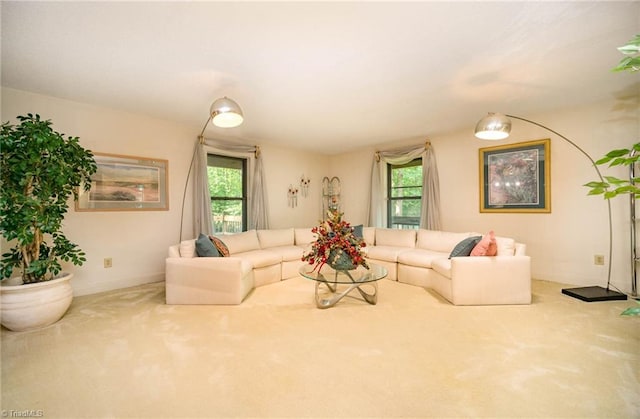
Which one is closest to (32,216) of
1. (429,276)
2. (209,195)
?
(209,195)

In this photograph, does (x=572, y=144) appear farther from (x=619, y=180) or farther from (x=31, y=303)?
(x=31, y=303)

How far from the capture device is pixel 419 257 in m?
3.94

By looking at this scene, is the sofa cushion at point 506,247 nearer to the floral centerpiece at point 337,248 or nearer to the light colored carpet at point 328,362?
the light colored carpet at point 328,362

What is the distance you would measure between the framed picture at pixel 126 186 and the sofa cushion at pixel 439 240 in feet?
13.4

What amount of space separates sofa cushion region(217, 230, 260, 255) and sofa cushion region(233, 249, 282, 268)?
9 cm

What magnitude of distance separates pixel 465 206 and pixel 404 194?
1229mm

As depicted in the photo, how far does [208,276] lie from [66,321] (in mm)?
1322

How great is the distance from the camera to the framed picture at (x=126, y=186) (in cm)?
365

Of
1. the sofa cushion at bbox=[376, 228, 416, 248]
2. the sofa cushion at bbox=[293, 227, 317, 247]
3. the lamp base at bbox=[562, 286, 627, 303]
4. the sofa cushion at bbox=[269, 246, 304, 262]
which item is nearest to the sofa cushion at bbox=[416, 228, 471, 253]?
the sofa cushion at bbox=[376, 228, 416, 248]

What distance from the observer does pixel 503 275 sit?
10.3 ft

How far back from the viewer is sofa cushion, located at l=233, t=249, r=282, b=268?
383 cm

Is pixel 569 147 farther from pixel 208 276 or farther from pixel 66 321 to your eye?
pixel 66 321

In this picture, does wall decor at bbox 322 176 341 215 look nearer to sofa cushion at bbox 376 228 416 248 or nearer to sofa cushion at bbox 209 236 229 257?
sofa cushion at bbox 376 228 416 248

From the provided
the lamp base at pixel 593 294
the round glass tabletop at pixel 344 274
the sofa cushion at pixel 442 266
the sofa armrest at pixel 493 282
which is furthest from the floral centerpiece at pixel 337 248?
the lamp base at pixel 593 294
